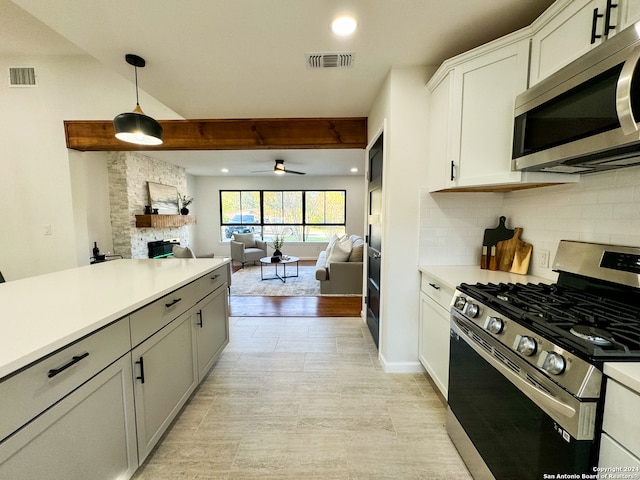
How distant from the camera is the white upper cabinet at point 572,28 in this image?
1045 mm

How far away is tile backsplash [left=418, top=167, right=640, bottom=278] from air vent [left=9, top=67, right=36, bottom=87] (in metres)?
4.31

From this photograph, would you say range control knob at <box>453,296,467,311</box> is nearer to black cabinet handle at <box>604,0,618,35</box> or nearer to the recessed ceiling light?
black cabinet handle at <box>604,0,618,35</box>

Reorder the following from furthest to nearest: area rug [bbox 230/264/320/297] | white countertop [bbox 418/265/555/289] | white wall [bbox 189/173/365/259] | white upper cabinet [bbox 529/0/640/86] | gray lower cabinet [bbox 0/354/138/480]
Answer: white wall [bbox 189/173/365/259] → area rug [bbox 230/264/320/297] → white countertop [bbox 418/265/555/289] → white upper cabinet [bbox 529/0/640/86] → gray lower cabinet [bbox 0/354/138/480]

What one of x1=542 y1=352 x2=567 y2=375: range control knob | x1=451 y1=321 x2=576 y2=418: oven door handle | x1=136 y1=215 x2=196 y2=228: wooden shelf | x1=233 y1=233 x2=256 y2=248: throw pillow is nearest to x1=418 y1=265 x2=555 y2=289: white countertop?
x1=451 y1=321 x2=576 y2=418: oven door handle

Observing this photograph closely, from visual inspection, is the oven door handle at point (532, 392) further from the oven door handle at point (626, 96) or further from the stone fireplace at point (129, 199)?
the stone fireplace at point (129, 199)

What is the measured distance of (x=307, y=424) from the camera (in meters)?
1.69

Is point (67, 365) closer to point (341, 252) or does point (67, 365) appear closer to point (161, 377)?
point (161, 377)

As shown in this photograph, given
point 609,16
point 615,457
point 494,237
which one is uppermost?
point 609,16

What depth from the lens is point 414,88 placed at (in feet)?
6.82

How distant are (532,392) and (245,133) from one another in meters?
3.35

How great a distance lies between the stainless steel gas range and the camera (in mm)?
785

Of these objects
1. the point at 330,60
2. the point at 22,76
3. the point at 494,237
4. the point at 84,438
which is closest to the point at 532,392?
the point at 494,237

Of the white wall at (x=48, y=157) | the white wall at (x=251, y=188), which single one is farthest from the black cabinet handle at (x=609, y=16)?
the white wall at (x=251, y=188)

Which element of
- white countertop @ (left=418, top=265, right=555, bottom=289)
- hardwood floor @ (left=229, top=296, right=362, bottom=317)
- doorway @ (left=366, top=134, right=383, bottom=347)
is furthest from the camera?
hardwood floor @ (left=229, top=296, right=362, bottom=317)
